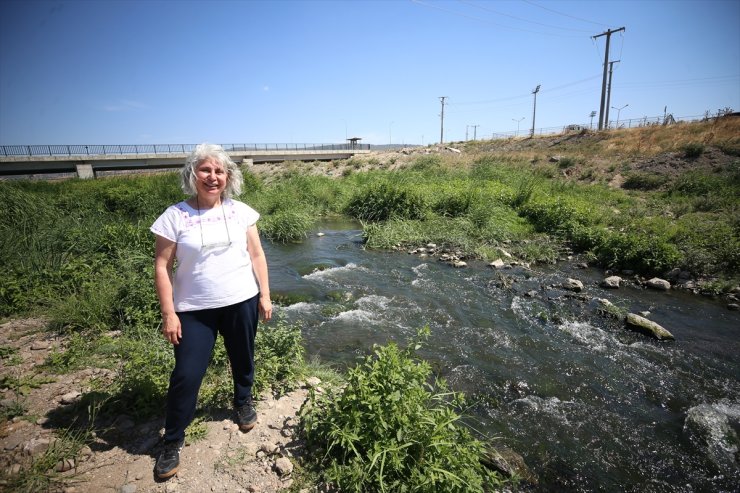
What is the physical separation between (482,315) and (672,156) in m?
24.1

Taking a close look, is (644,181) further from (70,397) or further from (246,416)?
(70,397)

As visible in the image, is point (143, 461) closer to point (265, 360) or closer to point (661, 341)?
point (265, 360)

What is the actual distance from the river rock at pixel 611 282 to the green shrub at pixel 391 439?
780 centimetres

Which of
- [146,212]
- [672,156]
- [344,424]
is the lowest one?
[344,424]

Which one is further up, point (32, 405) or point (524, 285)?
point (32, 405)

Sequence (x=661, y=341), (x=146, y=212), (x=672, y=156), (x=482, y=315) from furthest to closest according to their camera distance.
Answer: (x=672, y=156), (x=146, y=212), (x=482, y=315), (x=661, y=341)

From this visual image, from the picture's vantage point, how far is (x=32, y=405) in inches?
143

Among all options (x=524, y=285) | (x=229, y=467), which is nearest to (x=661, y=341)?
(x=524, y=285)

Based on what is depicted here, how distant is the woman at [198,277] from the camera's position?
2705mm

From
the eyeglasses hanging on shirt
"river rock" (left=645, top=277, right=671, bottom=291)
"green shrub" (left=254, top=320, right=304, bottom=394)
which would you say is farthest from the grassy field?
the eyeglasses hanging on shirt

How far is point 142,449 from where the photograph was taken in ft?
10.3

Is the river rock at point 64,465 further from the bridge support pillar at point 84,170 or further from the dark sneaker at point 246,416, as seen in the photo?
the bridge support pillar at point 84,170

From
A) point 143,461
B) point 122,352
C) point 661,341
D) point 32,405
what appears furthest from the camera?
point 661,341

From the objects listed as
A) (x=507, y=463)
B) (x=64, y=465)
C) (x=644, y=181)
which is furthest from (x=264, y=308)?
(x=644, y=181)
